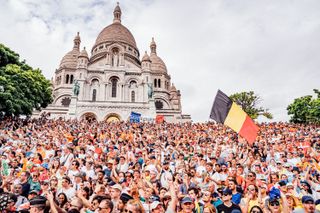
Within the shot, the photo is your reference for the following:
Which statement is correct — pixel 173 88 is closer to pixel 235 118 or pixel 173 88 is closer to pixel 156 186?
pixel 235 118

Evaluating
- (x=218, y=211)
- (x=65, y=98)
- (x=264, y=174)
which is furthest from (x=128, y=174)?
(x=65, y=98)

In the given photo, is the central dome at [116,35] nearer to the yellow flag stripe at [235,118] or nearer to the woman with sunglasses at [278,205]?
the yellow flag stripe at [235,118]

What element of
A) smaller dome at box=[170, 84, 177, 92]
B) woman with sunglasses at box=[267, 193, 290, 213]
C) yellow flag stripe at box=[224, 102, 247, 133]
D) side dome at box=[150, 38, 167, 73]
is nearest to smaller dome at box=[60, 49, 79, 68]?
side dome at box=[150, 38, 167, 73]

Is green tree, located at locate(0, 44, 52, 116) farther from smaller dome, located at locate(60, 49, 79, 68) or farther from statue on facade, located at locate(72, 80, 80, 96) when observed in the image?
smaller dome, located at locate(60, 49, 79, 68)

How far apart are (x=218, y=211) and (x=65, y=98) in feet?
147

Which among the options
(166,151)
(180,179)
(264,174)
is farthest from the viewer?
(166,151)

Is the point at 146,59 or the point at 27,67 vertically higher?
the point at 146,59

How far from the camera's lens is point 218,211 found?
177 inches

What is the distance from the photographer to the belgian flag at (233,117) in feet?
29.7

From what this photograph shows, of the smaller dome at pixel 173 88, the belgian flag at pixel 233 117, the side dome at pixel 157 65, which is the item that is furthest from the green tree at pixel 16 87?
the smaller dome at pixel 173 88

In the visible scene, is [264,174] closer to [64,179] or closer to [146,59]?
[64,179]

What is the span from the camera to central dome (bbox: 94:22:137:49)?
51.3 m

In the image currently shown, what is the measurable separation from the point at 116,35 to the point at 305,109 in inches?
1480

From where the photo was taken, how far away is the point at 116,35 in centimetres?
5197
